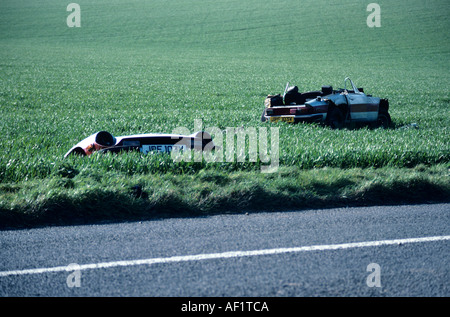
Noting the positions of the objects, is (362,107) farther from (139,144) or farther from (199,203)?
(199,203)

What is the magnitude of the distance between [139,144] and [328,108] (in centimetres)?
638

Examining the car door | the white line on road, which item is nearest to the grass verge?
the white line on road

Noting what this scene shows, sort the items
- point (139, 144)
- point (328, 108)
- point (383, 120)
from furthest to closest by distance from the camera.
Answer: point (383, 120) → point (328, 108) → point (139, 144)

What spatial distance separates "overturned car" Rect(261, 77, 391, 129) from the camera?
37.5 feet

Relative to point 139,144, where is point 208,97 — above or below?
above

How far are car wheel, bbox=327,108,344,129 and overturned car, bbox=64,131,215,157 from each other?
5.58 metres

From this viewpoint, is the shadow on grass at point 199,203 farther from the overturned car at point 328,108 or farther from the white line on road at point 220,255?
the overturned car at point 328,108

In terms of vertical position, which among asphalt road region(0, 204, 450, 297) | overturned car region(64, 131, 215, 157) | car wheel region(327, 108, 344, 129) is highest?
car wheel region(327, 108, 344, 129)

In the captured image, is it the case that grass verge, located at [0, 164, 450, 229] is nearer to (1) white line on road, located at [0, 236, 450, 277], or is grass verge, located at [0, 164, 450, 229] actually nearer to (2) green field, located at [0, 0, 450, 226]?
(2) green field, located at [0, 0, 450, 226]

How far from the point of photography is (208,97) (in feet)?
69.2

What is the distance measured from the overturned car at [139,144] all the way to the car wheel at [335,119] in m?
5.58

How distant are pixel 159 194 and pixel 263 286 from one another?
2.42 meters

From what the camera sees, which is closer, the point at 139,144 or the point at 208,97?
the point at 139,144

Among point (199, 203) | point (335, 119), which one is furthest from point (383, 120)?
point (199, 203)
